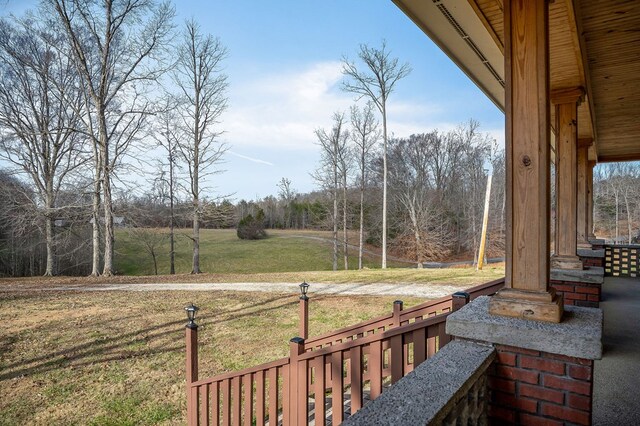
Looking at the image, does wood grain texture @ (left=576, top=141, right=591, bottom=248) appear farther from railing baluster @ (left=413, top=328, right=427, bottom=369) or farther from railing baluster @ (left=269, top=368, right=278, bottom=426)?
railing baluster @ (left=269, top=368, right=278, bottom=426)

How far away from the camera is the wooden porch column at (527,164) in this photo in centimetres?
183

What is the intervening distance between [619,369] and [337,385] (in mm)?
2449

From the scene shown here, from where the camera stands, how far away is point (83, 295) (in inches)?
364

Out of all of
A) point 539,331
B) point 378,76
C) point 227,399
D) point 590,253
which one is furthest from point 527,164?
point 378,76

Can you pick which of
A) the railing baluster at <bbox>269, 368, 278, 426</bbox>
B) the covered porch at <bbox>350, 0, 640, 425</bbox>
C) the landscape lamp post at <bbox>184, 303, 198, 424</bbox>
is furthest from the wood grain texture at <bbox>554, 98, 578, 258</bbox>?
the landscape lamp post at <bbox>184, 303, 198, 424</bbox>

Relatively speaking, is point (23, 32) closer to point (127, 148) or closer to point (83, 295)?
point (127, 148)

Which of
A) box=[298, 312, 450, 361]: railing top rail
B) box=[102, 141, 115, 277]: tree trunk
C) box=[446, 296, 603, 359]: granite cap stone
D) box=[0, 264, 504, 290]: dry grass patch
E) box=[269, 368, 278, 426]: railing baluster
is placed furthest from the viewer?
box=[102, 141, 115, 277]: tree trunk

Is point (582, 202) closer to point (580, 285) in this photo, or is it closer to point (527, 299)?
point (580, 285)

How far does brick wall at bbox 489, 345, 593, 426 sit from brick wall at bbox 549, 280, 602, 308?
9.00 ft

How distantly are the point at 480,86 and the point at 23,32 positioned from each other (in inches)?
670

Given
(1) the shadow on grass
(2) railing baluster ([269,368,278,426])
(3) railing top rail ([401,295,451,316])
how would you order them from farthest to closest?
(1) the shadow on grass → (3) railing top rail ([401,295,451,316]) → (2) railing baluster ([269,368,278,426])

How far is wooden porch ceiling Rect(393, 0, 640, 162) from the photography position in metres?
2.55

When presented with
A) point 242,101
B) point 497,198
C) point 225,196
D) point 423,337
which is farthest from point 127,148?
point 497,198

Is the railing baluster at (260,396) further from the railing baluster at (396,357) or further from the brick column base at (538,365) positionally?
the brick column base at (538,365)
